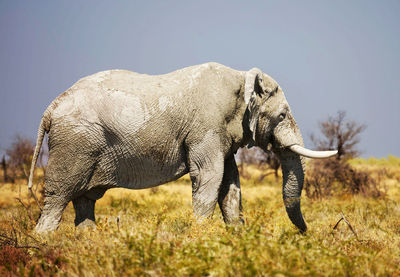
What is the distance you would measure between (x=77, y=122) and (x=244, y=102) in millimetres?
2422

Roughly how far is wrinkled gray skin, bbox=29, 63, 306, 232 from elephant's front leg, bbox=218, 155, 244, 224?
74cm

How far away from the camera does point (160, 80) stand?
6.10 meters

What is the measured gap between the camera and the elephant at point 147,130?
5730 millimetres

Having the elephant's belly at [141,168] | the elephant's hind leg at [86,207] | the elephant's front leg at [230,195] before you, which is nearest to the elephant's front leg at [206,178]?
the elephant's belly at [141,168]

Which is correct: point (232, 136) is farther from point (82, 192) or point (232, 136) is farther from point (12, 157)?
point (12, 157)

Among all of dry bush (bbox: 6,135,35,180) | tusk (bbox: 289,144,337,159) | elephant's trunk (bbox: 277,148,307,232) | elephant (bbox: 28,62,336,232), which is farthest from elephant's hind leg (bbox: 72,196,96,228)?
dry bush (bbox: 6,135,35,180)

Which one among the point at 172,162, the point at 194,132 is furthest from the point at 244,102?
the point at 172,162

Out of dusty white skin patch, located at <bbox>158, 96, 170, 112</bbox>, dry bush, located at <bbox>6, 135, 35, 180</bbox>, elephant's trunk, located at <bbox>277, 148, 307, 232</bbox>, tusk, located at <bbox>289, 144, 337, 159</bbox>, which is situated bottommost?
dry bush, located at <bbox>6, 135, 35, 180</bbox>

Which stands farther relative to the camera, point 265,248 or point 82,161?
point 82,161

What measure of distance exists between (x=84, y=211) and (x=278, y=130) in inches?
130

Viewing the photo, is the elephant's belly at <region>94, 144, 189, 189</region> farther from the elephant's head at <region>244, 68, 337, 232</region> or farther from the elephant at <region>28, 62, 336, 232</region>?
the elephant's head at <region>244, 68, 337, 232</region>

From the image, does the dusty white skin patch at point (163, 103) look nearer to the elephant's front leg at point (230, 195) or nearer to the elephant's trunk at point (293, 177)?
the elephant's front leg at point (230, 195)

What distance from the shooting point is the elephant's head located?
241 inches

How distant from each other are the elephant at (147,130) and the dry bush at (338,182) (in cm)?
829
